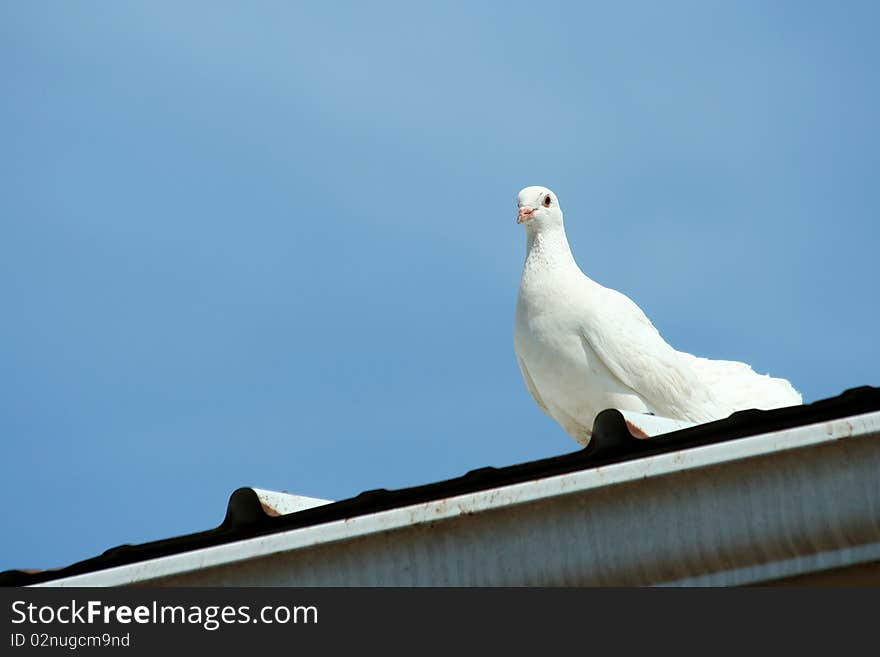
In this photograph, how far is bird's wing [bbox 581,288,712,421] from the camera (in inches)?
309

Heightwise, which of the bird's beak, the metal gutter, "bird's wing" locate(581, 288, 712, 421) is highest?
the bird's beak

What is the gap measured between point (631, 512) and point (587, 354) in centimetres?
394

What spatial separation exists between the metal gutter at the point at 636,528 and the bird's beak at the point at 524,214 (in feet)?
14.6

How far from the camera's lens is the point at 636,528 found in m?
3.94

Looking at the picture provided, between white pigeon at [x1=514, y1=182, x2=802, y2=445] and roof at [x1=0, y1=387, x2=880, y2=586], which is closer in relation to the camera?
roof at [x1=0, y1=387, x2=880, y2=586]

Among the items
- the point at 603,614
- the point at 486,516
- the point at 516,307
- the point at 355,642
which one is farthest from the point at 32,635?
the point at 516,307

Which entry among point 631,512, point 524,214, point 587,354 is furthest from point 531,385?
point 631,512

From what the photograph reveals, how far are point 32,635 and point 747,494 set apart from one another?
1.95 m

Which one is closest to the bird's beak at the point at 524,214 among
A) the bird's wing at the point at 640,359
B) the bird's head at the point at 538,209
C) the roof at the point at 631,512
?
the bird's head at the point at 538,209

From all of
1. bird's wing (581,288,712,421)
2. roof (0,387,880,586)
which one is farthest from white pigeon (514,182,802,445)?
roof (0,387,880,586)

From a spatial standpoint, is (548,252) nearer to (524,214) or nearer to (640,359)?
(524,214)

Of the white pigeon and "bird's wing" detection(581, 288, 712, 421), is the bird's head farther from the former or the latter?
"bird's wing" detection(581, 288, 712, 421)

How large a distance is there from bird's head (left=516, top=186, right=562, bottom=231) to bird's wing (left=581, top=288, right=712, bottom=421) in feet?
1.88

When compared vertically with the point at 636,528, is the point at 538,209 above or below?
above
